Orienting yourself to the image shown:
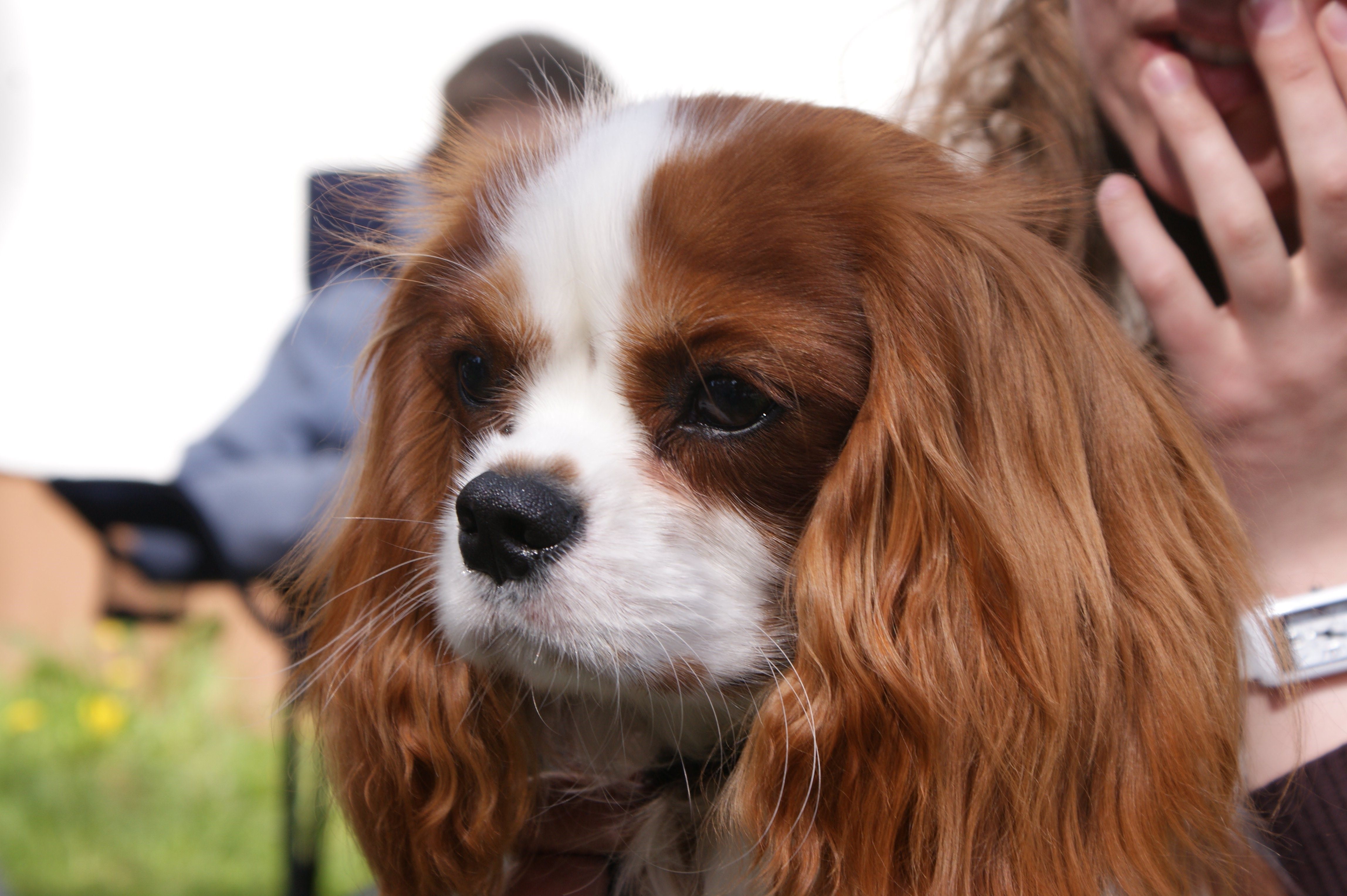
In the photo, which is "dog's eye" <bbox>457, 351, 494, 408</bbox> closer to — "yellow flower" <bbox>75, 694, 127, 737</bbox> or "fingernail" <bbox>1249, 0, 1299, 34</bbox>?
"fingernail" <bbox>1249, 0, 1299, 34</bbox>

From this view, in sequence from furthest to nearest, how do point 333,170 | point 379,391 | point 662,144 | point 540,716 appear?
point 333,170
point 379,391
point 540,716
point 662,144

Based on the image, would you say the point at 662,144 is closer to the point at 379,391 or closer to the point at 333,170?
the point at 379,391

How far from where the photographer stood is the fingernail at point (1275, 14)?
1.02 metres

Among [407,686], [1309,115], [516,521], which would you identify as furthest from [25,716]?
[1309,115]

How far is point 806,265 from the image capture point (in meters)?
0.88

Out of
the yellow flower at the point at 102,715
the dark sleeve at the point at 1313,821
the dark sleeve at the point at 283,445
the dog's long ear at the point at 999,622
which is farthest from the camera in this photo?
the yellow flower at the point at 102,715

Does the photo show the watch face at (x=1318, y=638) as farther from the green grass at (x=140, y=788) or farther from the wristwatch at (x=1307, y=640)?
the green grass at (x=140, y=788)

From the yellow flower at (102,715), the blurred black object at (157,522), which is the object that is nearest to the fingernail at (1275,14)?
the blurred black object at (157,522)

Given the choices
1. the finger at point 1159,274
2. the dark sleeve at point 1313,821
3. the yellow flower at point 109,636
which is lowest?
the yellow flower at point 109,636

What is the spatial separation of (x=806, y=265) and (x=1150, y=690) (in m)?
0.46

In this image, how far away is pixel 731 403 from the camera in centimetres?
88

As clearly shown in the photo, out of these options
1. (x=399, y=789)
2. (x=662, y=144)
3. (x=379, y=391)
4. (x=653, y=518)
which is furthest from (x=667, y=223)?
(x=399, y=789)

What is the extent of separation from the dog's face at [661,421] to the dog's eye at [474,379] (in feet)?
0.22

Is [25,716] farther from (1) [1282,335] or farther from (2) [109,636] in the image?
(1) [1282,335]
